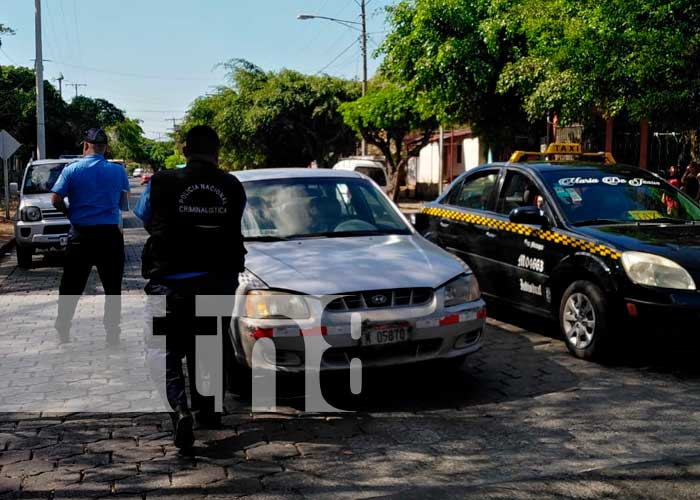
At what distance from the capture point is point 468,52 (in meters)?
18.7

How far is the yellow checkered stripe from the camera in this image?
6.65 metres

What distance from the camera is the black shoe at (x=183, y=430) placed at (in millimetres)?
4512

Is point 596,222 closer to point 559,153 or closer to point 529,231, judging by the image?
point 529,231

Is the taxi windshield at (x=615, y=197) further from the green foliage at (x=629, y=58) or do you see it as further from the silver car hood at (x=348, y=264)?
the green foliage at (x=629, y=58)

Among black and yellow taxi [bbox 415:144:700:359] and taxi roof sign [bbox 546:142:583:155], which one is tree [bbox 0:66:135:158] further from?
black and yellow taxi [bbox 415:144:700:359]

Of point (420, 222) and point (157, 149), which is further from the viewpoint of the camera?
point (157, 149)

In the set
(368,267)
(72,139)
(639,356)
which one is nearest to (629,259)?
A: (639,356)

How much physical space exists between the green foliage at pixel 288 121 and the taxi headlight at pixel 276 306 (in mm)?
36923

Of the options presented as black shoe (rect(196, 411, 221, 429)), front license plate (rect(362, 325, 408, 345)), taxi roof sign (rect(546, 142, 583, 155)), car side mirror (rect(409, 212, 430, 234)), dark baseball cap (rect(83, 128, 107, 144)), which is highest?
taxi roof sign (rect(546, 142, 583, 155))

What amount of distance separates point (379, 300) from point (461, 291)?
0.68 meters

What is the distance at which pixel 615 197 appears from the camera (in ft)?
24.9

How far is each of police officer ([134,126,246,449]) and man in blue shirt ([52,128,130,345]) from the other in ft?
7.86

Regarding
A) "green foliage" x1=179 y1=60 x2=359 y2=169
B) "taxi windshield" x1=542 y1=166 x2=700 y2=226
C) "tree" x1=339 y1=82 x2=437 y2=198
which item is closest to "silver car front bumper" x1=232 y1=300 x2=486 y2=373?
"taxi windshield" x1=542 y1=166 x2=700 y2=226

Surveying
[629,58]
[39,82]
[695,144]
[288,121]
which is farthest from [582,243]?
[288,121]
